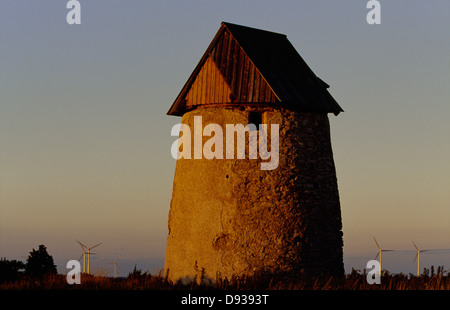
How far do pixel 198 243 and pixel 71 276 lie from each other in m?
4.63

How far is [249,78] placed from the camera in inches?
1076

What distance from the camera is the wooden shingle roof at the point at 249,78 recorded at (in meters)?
27.1

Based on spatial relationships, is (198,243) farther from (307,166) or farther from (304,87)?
(304,87)

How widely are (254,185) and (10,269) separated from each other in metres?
9.48

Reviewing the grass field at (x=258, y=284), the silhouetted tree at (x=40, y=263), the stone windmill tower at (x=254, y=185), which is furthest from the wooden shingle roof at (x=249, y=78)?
the silhouetted tree at (x=40, y=263)

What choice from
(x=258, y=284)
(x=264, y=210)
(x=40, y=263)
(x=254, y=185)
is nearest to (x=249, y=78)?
(x=254, y=185)

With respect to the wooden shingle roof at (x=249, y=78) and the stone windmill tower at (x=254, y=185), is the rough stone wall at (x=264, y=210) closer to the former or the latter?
the stone windmill tower at (x=254, y=185)

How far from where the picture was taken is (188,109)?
93.8 feet

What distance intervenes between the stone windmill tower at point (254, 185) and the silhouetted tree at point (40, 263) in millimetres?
4843

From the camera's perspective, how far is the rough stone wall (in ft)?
86.7

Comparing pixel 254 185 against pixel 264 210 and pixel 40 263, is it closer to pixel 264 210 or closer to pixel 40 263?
pixel 264 210

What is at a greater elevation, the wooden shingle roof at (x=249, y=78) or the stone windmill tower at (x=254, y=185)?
the wooden shingle roof at (x=249, y=78)

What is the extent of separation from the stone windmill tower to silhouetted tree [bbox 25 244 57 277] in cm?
484
